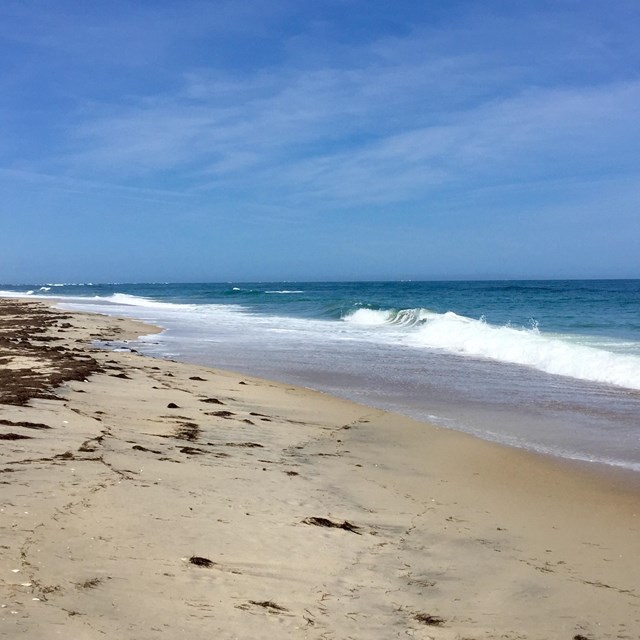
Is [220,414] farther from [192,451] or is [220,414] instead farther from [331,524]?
[331,524]

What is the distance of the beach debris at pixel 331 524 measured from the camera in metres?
5.29

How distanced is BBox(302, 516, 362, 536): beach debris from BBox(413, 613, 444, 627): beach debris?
1.28m

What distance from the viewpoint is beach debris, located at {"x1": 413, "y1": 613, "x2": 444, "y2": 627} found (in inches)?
153

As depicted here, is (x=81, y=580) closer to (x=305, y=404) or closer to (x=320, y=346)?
(x=305, y=404)

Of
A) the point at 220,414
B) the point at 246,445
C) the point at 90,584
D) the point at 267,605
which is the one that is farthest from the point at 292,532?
the point at 220,414

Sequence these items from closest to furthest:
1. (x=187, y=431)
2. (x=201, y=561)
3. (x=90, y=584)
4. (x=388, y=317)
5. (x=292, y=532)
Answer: (x=90, y=584) → (x=201, y=561) → (x=292, y=532) → (x=187, y=431) → (x=388, y=317)

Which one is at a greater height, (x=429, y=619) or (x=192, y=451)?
(x=192, y=451)

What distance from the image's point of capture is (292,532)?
509cm

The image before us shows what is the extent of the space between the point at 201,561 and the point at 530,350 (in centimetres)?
1499

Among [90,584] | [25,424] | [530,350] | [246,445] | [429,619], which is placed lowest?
[429,619]

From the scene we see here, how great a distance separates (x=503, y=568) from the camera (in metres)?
4.76

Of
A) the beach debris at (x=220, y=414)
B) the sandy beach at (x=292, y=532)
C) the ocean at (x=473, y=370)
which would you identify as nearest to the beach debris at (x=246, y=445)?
the sandy beach at (x=292, y=532)

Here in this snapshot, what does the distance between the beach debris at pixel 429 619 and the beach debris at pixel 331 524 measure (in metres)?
1.28

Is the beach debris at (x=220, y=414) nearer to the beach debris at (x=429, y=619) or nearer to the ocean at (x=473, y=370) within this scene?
the ocean at (x=473, y=370)
